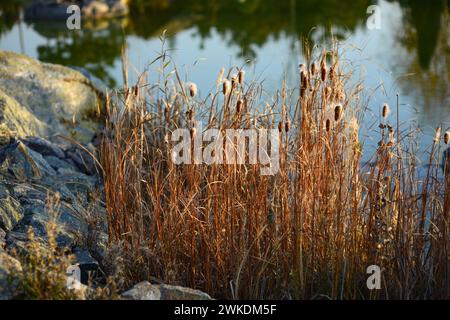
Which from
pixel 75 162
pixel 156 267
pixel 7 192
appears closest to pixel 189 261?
pixel 156 267

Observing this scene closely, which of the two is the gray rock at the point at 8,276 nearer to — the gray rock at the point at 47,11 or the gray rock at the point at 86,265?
the gray rock at the point at 86,265

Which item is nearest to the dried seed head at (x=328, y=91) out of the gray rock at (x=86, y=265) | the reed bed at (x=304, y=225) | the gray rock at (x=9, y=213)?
the reed bed at (x=304, y=225)

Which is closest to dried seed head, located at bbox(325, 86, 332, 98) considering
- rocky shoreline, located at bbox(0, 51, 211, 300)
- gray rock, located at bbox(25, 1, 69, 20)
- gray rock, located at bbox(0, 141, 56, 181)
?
rocky shoreline, located at bbox(0, 51, 211, 300)

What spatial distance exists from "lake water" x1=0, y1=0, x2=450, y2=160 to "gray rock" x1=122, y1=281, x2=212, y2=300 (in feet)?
12.7

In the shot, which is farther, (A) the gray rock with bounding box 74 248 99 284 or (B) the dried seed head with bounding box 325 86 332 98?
(A) the gray rock with bounding box 74 248 99 284

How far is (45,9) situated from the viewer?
11719 mm

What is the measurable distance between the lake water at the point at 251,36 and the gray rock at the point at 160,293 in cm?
386

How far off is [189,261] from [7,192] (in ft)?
3.14

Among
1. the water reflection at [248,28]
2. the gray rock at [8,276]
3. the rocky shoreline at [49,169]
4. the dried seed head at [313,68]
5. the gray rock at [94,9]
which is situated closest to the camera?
the gray rock at [8,276]

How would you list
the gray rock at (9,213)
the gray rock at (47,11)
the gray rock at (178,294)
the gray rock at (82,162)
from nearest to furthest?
the gray rock at (178,294)
the gray rock at (9,213)
the gray rock at (82,162)
the gray rock at (47,11)

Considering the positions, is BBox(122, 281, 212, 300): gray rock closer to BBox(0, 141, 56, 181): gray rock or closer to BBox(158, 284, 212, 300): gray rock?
BBox(158, 284, 212, 300): gray rock

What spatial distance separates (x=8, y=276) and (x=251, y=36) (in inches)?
332

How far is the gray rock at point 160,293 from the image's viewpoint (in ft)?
7.81

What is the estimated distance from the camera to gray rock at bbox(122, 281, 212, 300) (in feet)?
7.81
